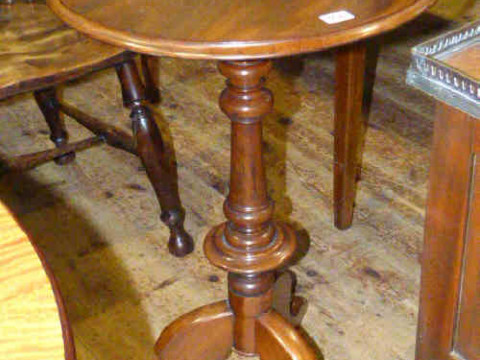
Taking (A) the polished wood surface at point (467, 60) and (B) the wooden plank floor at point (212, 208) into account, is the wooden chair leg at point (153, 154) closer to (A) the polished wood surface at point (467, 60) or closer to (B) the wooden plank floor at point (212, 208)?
(B) the wooden plank floor at point (212, 208)

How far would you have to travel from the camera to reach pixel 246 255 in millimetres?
1251

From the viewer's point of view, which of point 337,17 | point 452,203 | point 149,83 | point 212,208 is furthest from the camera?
point 149,83

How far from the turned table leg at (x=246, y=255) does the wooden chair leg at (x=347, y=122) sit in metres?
0.36

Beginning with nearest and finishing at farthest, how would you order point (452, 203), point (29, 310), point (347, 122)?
point (29, 310), point (452, 203), point (347, 122)

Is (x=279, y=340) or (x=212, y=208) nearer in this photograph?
(x=279, y=340)

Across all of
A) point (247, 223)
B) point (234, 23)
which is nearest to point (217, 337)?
point (247, 223)

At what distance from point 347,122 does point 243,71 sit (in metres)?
0.54

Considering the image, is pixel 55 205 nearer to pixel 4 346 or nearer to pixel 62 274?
pixel 62 274

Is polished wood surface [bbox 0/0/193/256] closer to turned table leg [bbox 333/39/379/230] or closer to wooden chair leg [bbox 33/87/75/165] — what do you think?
wooden chair leg [bbox 33/87/75/165]

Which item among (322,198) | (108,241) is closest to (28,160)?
(108,241)

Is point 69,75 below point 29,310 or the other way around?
below

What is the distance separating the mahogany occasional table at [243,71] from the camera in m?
0.91

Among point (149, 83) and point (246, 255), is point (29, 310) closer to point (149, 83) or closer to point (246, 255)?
point (246, 255)

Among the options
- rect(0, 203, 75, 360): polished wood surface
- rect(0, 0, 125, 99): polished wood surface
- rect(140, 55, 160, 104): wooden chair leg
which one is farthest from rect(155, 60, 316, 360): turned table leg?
rect(140, 55, 160, 104): wooden chair leg
